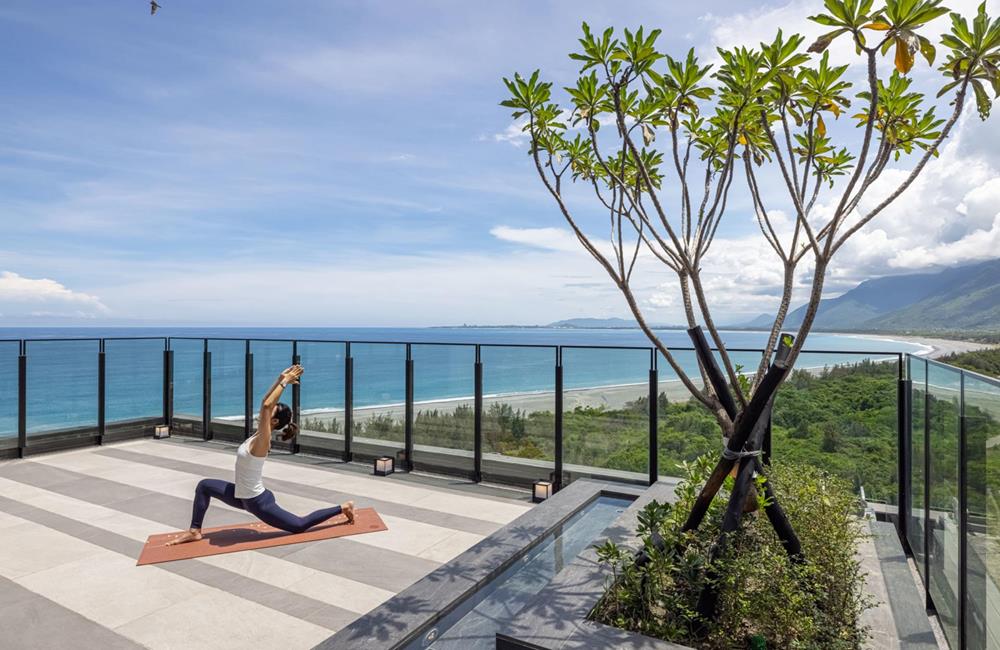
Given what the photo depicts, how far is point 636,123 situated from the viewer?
3.36 meters

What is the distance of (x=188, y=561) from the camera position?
13.3ft

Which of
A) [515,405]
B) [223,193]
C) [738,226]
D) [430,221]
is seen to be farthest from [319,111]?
[430,221]

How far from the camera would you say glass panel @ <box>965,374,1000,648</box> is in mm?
2205

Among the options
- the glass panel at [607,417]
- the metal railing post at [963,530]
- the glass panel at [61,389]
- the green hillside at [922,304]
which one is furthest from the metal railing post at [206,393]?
the green hillside at [922,304]

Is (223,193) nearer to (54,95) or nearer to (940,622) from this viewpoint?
(54,95)

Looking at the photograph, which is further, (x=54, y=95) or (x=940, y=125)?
(x=54, y=95)

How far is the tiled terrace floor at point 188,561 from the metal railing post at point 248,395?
1521 millimetres

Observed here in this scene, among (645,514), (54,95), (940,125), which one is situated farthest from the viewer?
(54,95)

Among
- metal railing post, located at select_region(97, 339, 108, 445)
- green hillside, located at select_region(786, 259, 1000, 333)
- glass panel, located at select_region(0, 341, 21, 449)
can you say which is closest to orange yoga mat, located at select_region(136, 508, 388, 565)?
glass panel, located at select_region(0, 341, 21, 449)

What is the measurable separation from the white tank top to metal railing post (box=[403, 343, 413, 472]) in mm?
2670

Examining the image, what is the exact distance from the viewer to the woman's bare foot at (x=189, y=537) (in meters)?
4.32

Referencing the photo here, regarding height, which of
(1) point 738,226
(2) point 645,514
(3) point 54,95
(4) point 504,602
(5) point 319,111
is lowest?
(4) point 504,602

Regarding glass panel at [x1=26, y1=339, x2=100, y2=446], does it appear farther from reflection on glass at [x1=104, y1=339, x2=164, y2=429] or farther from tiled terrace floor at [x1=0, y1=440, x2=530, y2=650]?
tiled terrace floor at [x1=0, y1=440, x2=530, y2=650]

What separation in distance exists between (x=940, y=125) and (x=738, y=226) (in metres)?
2.32
